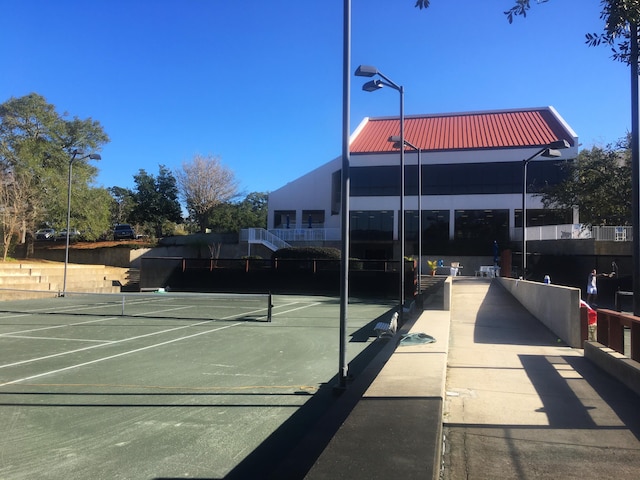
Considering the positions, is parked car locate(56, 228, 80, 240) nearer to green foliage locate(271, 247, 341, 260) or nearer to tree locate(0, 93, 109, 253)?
tree locate(0, 93, 109, 253)

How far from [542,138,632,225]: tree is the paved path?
20146 millimetres

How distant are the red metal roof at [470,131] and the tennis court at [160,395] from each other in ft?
108

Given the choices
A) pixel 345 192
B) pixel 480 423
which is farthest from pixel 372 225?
pixel 480 423

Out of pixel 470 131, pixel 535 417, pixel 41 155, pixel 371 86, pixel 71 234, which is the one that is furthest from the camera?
pixel 470 131

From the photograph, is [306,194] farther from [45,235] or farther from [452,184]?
Answer: [45,235]

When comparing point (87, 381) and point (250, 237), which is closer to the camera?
point (87, 381)

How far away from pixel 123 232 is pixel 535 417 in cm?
5510

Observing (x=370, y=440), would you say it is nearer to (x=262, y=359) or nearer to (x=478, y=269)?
(x=262, y=359)

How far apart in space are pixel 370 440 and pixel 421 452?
0.48m

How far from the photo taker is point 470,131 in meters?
46.4

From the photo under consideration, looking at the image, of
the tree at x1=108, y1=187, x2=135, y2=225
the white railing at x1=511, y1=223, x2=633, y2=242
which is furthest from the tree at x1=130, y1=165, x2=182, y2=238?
the white railing at x1=511, y1=223, x2=633, y2=242

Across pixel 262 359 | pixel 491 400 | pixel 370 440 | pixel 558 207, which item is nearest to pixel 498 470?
pixel 370 440

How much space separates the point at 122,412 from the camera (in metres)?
6.19

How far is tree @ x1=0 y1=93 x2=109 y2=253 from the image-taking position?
36.4 meters
